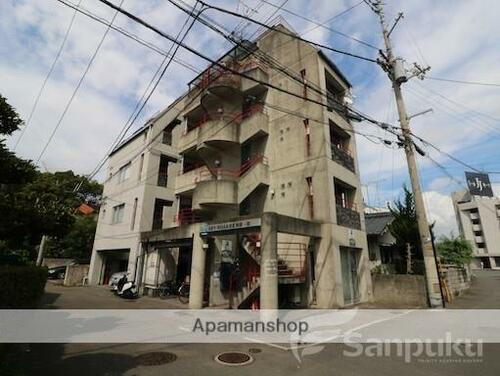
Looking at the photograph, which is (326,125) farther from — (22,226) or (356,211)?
(22,226)

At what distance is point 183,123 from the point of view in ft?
75.6

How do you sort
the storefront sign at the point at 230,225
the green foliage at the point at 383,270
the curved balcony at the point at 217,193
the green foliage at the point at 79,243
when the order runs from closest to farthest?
1. the storefront sign at the point at 230,225
2. the curved balcony at the point at 217,193
3. the green foliage at the point at 383,270
4. the green foliage at the point at 79,243

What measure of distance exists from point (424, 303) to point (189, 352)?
12.1 metres

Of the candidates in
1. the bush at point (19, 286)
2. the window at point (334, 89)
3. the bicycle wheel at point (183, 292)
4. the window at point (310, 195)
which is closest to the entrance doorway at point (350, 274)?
the window at point (310, 195)

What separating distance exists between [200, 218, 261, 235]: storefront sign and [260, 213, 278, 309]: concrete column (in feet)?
1.75

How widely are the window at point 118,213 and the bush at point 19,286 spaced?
16.4 metres

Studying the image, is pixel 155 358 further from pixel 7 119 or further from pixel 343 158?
pixel 343 158

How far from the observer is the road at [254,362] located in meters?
5.64

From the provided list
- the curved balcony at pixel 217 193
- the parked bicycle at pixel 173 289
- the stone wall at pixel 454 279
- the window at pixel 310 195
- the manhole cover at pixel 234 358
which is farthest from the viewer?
the parked bicycle at pixel 173 289

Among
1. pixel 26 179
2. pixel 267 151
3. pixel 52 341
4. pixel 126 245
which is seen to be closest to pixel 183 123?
pixel 267 151

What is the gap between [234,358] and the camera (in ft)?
21.4

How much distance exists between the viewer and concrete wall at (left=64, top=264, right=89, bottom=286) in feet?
79.4

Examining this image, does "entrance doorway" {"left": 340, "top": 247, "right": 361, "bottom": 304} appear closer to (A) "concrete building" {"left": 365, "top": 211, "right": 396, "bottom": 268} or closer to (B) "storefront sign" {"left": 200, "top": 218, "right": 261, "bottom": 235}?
(A) "concrete building" {"left": 365, "top": 211, "right": 396, "bottom": 268}

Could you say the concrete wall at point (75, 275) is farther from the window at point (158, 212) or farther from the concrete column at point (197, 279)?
the concrete column at point (197, 279)
